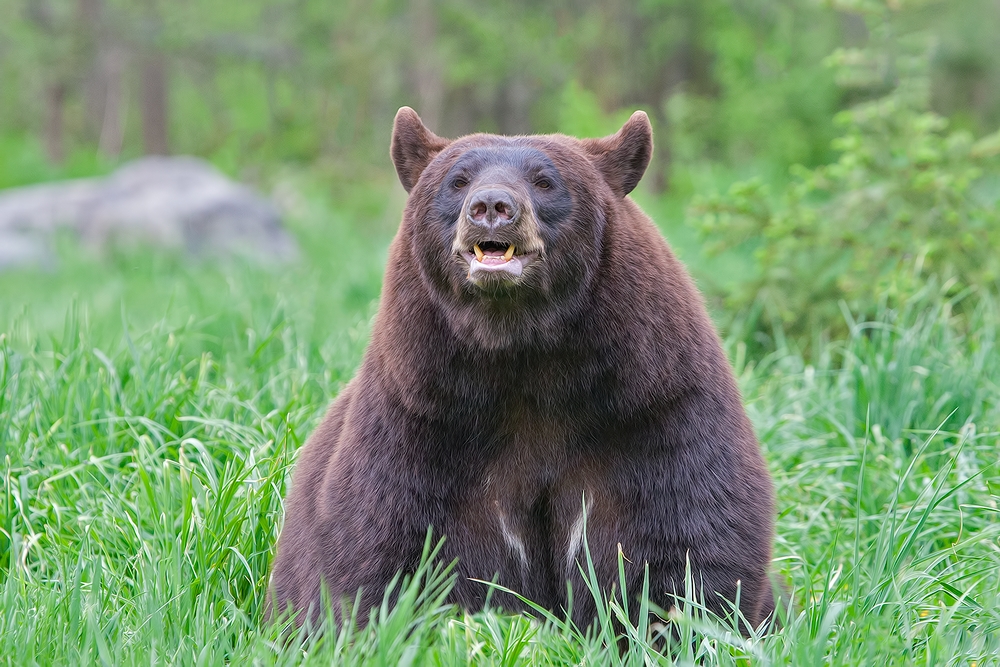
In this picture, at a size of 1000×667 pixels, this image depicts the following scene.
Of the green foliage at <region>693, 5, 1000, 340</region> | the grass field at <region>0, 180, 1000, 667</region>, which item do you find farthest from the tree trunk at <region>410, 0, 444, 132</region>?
the grass field at <region>0, 180, 1000, 667</region>

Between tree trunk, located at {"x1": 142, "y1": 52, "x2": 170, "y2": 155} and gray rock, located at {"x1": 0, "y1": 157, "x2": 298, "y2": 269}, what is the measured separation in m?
7.02

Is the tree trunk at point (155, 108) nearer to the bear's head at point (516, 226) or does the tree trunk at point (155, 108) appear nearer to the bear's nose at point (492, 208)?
the bear's head at point (516, 226)

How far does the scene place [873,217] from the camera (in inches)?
Result: 213

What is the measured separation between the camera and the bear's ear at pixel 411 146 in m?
3.05

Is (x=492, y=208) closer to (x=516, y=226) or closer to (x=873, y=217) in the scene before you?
(x=516, y=226)

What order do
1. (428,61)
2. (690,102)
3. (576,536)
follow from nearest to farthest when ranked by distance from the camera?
(576,536) < (428,61) < (690,102)

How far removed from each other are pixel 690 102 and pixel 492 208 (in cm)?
1309

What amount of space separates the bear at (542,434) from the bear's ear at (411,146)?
30 centimetres

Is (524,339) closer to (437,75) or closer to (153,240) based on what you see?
(153,240)

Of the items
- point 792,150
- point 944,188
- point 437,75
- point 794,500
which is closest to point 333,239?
point 437,75

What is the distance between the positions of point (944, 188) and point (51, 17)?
15.8m

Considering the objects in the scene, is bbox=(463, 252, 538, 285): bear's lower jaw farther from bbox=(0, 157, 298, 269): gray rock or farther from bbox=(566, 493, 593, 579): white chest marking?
bbox=(0, 157, 298, 269): gray rock

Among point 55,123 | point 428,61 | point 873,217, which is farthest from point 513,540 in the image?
point 55,123

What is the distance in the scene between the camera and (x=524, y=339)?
2.71 meters
